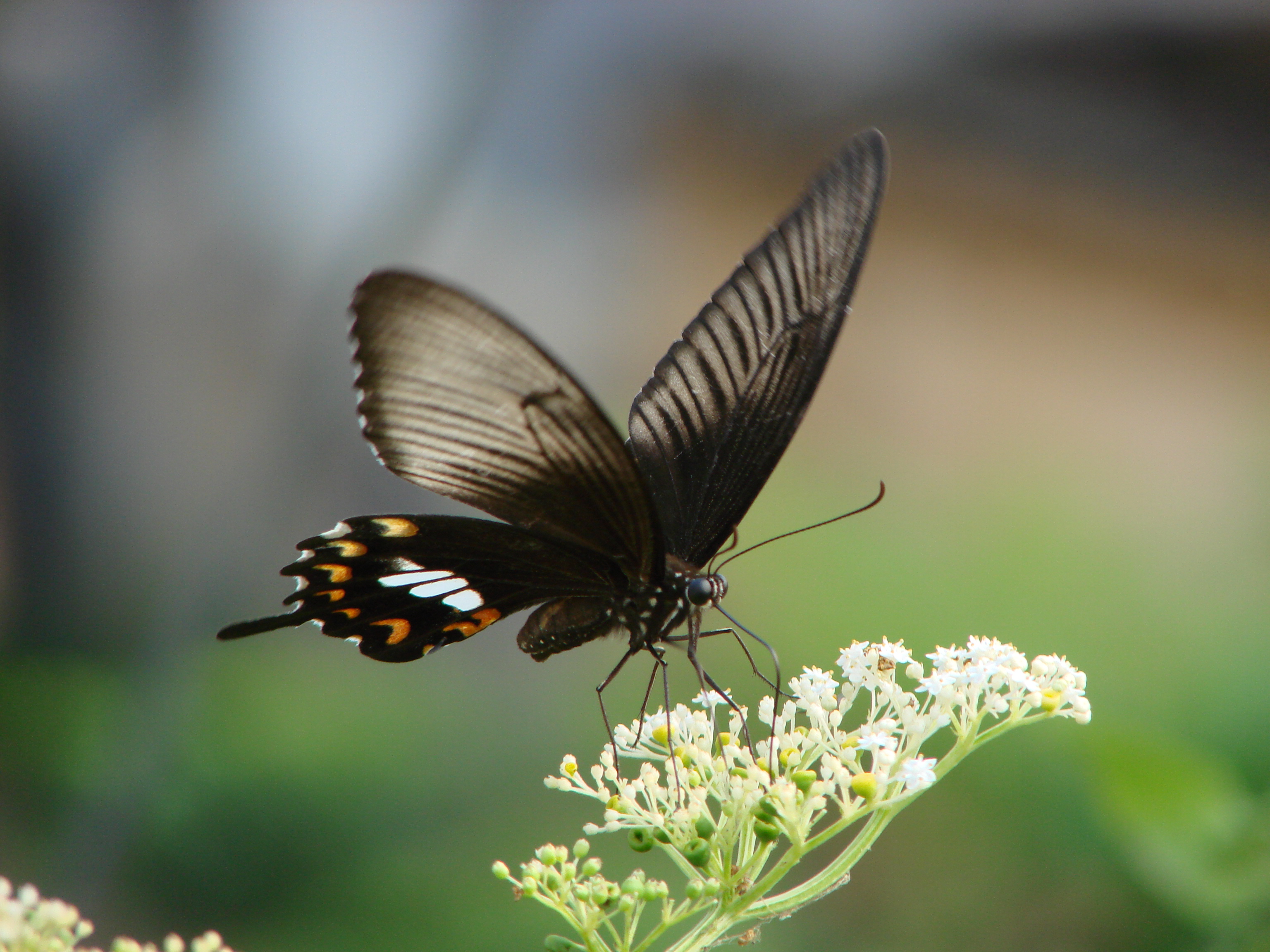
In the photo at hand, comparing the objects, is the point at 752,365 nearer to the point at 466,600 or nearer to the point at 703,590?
the point at 703,590

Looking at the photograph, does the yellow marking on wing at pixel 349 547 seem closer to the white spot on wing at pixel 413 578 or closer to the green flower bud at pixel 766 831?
the white spot on wing at pixel 413 578

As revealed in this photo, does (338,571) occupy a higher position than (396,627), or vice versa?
(338,571)

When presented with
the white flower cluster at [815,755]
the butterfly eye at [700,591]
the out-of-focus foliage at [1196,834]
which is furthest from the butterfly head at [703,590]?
the out-of-focus foliage at [1196,834]

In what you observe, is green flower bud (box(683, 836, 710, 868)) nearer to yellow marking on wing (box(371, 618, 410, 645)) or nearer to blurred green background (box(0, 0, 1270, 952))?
yellow marking on wing (box(371, 618, 410, 645))

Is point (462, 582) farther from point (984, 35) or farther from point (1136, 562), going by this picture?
point (984, 35)

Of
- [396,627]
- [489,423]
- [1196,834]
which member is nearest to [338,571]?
[396,627]

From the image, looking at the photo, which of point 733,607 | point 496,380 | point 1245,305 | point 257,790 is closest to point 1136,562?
point 733,607
